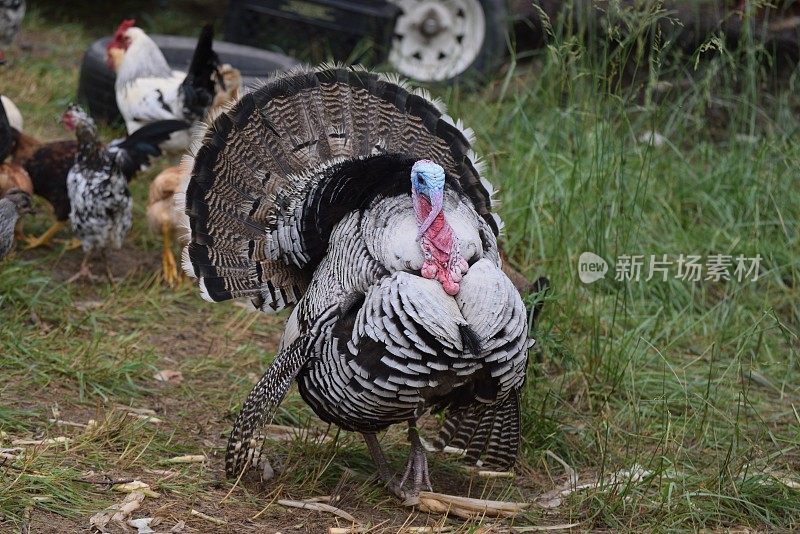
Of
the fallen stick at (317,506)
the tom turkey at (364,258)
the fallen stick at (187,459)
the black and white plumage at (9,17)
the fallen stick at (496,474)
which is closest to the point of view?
the tom turkey at (364,258)

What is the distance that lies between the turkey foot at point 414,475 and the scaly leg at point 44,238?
10.9 feet

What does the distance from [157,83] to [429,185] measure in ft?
12.8

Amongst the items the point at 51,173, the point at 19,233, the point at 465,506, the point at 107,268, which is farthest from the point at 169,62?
the point at 465,506

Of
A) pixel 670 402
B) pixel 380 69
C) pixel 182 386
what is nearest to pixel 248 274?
pixel 182 386

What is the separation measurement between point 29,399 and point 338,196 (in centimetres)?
179

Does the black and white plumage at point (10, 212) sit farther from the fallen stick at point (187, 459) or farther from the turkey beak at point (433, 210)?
the turkey beak at point (433, 210)

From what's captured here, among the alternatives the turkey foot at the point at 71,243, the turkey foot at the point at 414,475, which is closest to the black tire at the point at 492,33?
the turkey foot at the point at 71,243

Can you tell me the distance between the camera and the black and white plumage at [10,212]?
5691 millimetres

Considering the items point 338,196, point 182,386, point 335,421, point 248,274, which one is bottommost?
point 182,386

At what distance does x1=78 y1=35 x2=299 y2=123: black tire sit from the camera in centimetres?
822

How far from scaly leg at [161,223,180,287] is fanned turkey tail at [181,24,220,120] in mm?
901

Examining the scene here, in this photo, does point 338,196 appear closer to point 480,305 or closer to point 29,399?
point 480,305

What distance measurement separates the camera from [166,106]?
23.6 feet

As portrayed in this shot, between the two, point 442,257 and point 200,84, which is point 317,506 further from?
point 200,84
